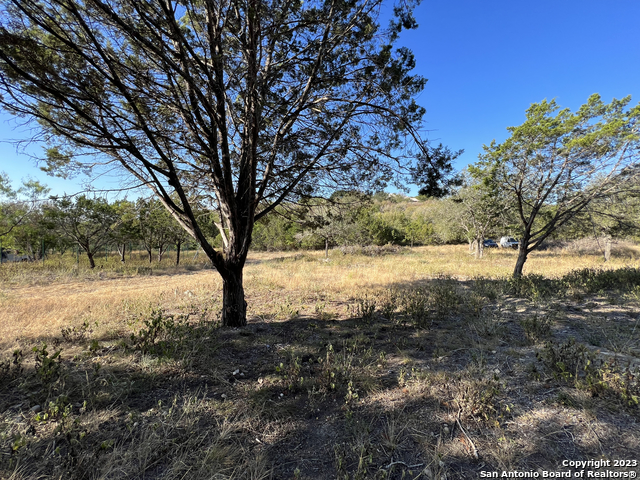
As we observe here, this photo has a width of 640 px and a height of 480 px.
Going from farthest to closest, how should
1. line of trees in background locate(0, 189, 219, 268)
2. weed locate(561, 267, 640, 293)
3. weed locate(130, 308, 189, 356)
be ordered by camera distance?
line of trees in background locate(0, 189, 219, 268) → weed locate(561, 267, 640, 293) → weed locate(130, 308, 189, 356)

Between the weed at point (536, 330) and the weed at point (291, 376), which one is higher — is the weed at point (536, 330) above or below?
above

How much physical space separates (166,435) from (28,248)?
34.8 meters

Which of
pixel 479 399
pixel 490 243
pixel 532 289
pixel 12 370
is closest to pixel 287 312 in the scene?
pixel 12 370

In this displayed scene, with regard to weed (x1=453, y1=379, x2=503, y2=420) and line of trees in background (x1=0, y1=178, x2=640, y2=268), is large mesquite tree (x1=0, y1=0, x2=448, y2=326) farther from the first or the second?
weed (x1=453, y1=379, x2=503, y2=420)

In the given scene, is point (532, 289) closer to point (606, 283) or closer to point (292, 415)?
point (606, 283)

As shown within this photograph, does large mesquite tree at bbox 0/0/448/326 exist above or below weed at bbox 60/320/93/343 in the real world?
above

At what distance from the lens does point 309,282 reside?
35.0 ft

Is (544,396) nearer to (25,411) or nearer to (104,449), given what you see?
(104,449)

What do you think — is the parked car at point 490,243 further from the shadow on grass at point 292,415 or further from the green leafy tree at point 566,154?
the shadow on grass at point 292,415

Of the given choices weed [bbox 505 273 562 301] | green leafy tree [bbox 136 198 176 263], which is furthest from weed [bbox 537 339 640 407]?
green leafy tree [bbox 136 198 176 263]

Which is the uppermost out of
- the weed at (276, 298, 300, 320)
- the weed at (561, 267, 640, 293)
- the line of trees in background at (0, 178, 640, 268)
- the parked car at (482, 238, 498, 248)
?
the line of trees in background at (0, 178, 640, 268)

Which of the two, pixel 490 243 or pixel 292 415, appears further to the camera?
pixel 490 243

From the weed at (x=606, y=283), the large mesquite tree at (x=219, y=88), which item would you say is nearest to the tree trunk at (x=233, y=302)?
the large mesquite tree at (x=219, y=88)

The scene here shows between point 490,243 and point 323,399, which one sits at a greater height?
point 490,243
